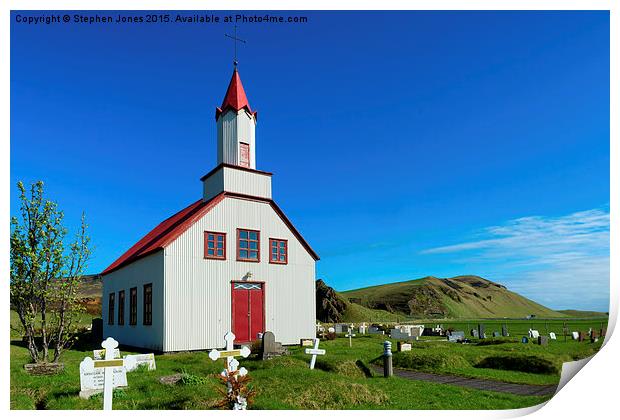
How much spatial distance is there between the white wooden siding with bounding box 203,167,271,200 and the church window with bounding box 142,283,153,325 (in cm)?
463

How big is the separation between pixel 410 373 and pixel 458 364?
1.84 metres

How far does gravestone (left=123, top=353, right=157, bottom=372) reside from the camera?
14.6 meters

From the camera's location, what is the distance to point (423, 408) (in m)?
10.2

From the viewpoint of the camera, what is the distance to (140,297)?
868 inches

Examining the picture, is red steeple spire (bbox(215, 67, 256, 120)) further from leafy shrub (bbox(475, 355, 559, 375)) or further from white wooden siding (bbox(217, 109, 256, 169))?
leafy shrub (bbox(475, 355, 559, 375))

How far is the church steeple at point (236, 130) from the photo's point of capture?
71.4 ft

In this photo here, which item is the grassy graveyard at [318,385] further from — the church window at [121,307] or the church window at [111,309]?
the church window at [111,309]

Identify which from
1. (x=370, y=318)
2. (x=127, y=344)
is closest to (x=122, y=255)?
(x=127, y=344)

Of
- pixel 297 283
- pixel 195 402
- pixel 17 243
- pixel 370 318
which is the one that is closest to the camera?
pixel 195 402

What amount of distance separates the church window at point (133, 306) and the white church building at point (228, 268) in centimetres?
5

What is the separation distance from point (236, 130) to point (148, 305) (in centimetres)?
833

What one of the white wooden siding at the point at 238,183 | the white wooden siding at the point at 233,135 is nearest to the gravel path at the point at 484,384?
the white wooden siding at the point at 238,183

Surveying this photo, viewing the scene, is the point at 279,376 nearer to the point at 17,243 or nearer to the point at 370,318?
the point at 17,243

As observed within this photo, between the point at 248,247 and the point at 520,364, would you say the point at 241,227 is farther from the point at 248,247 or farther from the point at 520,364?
the point at 520,364
